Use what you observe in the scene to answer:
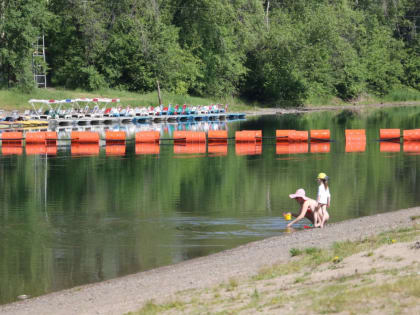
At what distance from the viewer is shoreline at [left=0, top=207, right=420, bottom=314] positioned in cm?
1346

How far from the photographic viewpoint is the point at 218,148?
46531 mm

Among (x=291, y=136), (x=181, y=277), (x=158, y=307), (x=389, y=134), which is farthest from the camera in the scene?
(x=389, y=134)

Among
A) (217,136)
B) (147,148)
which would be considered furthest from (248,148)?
(147,148)

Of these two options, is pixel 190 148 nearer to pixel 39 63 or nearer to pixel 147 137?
pixel 147 137

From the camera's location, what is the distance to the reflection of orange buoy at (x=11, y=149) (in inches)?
1743

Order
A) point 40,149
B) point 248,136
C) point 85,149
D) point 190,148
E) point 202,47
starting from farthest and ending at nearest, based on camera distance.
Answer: point 202,47 → point 248,136 → point 190,148 → point 40,149 → point 85,149

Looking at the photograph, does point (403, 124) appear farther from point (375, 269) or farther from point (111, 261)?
point (375, 269)

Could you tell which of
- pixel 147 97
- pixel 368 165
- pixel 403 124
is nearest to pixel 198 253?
pixel 368 165

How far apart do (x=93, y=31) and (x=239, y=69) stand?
1768 cm

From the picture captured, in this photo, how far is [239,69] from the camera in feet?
287

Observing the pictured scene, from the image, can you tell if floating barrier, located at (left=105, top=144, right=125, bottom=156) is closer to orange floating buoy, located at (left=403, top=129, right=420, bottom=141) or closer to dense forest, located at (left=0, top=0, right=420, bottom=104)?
orange floating buoy, located at (left=403, top=129, right=420, bottom=141)

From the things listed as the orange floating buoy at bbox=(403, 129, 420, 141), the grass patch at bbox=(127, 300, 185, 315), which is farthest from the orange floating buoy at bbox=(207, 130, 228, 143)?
the grass patch at bbox=(127, 300, 185, 315)

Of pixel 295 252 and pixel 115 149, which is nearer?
pixel 295 252

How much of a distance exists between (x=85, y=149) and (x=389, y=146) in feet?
56.7
